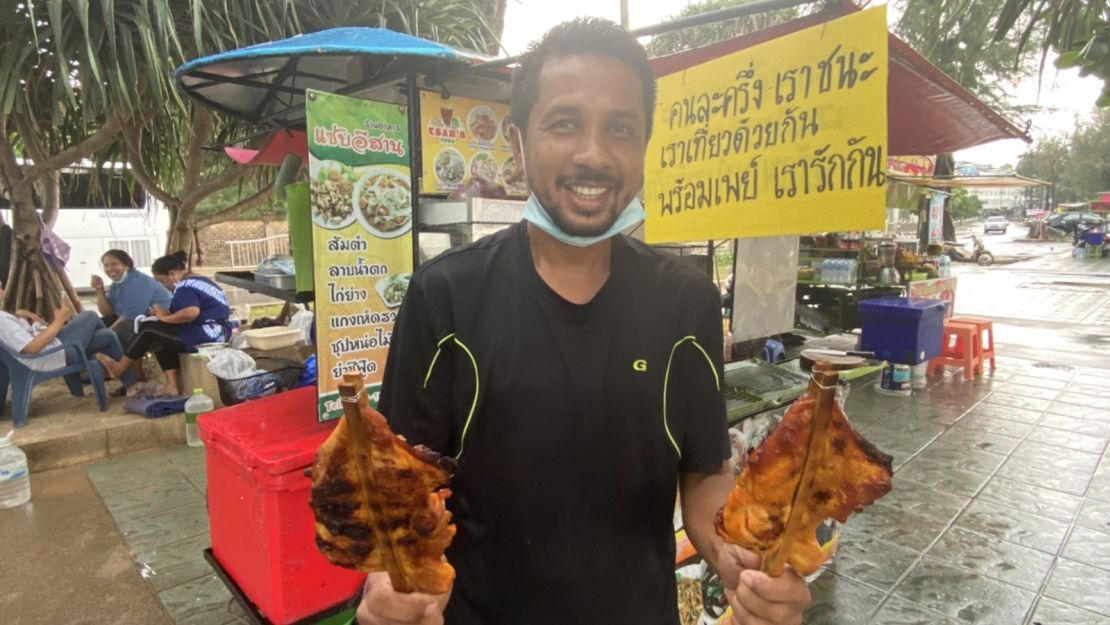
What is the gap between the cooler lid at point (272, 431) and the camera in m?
2.34

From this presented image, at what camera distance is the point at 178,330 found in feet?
19.7

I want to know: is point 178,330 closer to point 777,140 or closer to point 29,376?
point 29,376

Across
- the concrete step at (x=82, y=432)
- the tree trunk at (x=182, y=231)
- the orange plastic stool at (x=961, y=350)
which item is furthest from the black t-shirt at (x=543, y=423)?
the orange plastic stool at (x=961, y=350)

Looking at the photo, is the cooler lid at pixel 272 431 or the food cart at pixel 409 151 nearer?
the cooler lid at pixel 272 431

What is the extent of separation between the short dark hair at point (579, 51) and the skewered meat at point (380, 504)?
76cm

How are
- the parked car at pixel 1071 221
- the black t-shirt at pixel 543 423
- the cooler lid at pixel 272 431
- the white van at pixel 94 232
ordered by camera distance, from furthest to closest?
the parked car at pixel 1071 221 < the white van at pixel 94 232 < the cooler lid at pixel 272 431 < the black t-shirt at pixel 543 423

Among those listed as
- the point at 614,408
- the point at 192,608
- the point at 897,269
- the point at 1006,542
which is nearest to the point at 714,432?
the point at 614,408

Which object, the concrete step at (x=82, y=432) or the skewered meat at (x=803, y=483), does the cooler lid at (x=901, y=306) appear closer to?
the skewered meat at (x=803, y=483)

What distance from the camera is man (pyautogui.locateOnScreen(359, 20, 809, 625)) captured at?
3.95 feet

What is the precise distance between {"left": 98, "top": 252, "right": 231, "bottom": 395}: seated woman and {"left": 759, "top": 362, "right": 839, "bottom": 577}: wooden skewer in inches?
252

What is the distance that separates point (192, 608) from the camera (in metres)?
3.06

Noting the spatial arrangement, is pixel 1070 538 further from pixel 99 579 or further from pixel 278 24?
pixel 278 24

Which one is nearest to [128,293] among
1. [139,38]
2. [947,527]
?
[139,38]

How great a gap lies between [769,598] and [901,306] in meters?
7.06
